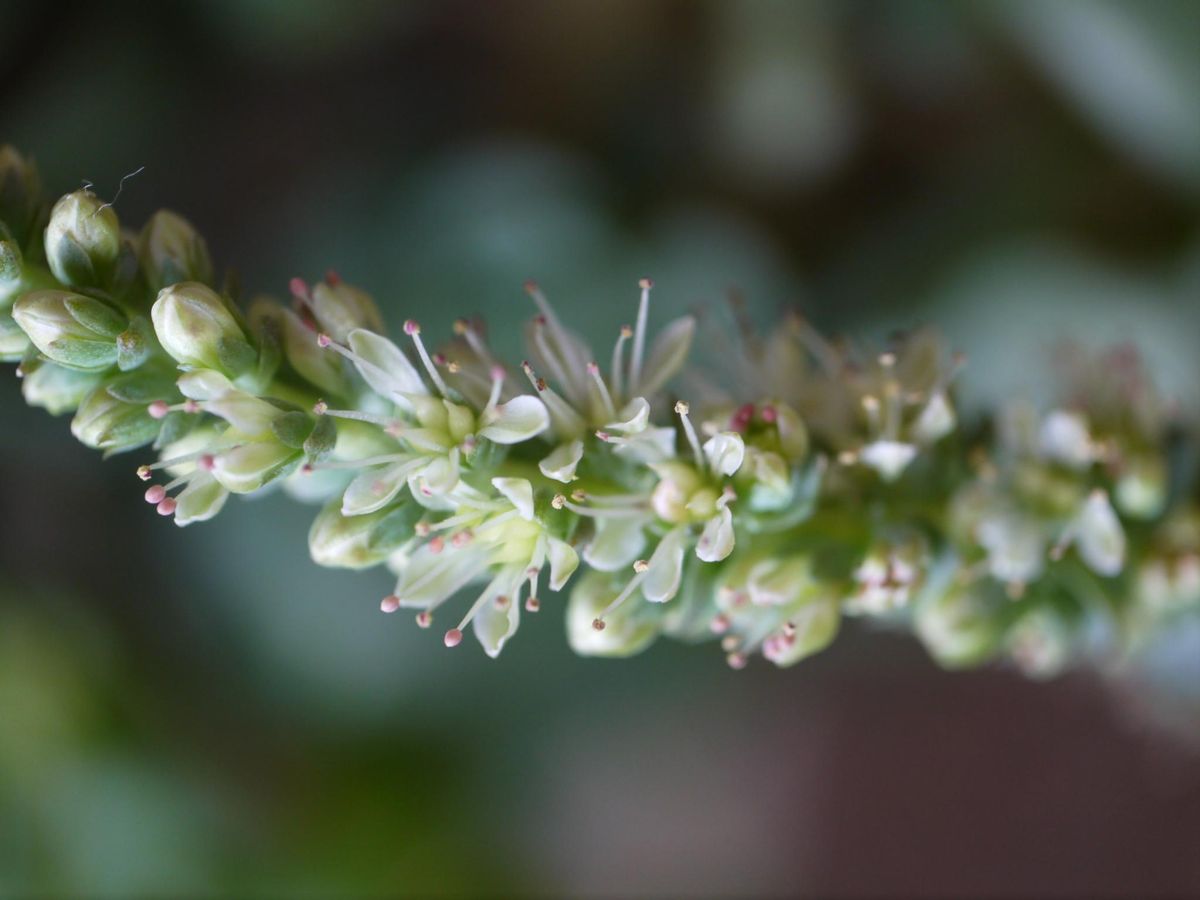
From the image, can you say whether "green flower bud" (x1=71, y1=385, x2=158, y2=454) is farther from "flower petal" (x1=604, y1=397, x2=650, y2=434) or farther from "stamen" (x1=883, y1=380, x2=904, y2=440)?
"stamen" (x1=883, y1=380, x2=904, y2=440)

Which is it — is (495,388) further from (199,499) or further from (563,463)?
(199,499)

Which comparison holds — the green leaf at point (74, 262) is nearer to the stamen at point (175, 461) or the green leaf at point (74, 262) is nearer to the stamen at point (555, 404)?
the stamen at point (175, 461)

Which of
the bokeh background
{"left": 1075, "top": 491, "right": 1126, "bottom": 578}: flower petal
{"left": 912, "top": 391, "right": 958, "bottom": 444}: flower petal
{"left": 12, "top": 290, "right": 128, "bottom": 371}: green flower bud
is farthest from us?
the bokeh background

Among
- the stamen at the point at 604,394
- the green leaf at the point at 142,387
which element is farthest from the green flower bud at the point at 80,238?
the stamen at the point at 604,394

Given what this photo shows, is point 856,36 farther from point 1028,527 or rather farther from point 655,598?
point 655,598

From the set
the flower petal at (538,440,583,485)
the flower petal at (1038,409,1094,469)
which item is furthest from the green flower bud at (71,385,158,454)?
the flower petal at (1038,409,1094,469)
